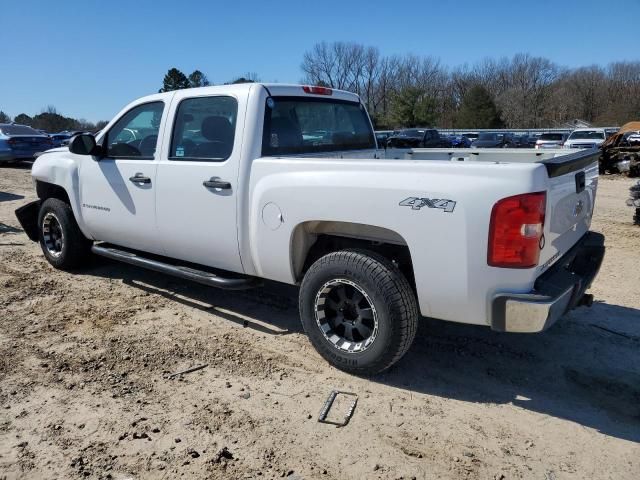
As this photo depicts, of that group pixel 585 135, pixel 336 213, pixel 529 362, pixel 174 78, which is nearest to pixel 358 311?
pixel 336 213

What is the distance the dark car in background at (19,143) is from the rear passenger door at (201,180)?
15860 mm

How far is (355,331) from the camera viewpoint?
12.2 ft

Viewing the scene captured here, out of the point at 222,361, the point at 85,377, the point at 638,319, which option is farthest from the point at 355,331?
the point at 638,319

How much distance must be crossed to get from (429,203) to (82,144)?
3.51m

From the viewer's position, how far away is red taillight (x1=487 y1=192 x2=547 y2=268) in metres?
2.88

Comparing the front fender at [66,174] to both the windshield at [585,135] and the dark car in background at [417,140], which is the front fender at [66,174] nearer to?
the dark car in background at [417,140]

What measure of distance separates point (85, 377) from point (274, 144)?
217cm

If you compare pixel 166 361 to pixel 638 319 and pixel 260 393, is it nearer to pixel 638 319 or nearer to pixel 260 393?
pixel 260 393

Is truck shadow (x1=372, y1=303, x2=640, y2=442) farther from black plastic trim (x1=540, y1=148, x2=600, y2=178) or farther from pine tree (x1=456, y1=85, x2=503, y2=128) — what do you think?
pine tree (x1=456, y1=85, x2=503, y2=128)

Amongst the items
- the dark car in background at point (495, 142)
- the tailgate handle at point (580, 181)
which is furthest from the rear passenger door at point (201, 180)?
the dark car in background at point (495, 142)

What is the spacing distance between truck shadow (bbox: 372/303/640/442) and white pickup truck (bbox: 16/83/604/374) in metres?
0.52

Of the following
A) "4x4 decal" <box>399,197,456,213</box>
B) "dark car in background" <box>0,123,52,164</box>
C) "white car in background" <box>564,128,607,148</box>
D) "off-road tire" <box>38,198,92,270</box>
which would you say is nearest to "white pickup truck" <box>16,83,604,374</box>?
"4x4 decal" <box>399,197,456,213</box>

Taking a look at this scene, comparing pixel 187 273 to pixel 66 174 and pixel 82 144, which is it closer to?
pixel 82 144

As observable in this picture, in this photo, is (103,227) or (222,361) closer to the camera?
(222,361)
